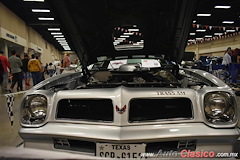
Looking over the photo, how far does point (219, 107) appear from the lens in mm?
1396

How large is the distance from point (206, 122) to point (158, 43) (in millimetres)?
1614

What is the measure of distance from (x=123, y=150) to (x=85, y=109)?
1.86 feet

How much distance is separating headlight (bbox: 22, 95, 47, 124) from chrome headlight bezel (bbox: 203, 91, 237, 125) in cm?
117

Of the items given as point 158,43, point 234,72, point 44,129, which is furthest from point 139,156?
point 234,72

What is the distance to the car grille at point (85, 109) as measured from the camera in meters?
1.52

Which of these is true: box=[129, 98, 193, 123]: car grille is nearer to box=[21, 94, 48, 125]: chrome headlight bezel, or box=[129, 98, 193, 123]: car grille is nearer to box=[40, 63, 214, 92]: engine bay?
box=[40, 63, 214, 92]: engine bay

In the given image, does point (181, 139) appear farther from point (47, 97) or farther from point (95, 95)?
point (47, 97)

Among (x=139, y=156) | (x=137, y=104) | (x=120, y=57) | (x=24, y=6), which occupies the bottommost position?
(x=139, y=156)

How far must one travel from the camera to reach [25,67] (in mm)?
8633

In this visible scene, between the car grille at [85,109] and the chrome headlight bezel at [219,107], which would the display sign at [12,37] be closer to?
the car grille at [85,109]

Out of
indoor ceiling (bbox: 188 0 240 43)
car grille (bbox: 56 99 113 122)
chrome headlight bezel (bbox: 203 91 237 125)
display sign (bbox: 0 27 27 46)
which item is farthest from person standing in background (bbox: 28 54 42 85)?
indoor ceiling (bbox: 188 0 240 43)

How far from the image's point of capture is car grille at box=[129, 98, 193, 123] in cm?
145

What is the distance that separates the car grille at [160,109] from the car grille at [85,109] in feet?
0.62

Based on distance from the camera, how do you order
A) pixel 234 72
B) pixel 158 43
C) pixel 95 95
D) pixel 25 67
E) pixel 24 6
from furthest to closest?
pixel 24 6 → pixel 25 67 → pixel 234 72 → pixel 158 43 → pixel 95 95
